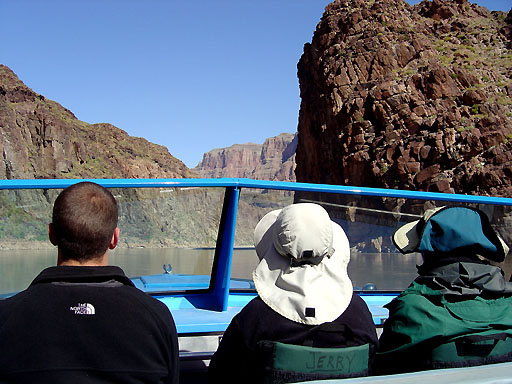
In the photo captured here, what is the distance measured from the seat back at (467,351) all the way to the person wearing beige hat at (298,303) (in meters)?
0.28

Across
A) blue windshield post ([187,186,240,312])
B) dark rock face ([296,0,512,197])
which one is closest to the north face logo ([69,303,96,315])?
blue windshield post ([187,186,240,312])

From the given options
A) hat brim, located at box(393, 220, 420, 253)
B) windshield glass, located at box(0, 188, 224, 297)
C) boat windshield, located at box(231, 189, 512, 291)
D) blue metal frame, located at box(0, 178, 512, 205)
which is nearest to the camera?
hat brim, located at box(393, 220, 420, 253)

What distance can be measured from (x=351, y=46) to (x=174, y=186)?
53442 millimetres

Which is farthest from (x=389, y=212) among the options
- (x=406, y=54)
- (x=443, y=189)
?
(x=406, y=54)

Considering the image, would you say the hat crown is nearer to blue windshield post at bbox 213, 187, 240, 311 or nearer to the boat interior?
the boat interior

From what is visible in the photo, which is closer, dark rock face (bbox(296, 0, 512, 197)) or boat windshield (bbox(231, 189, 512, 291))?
boat windshield (bbox(231, 189, 512, 291))

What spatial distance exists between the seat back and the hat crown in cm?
63

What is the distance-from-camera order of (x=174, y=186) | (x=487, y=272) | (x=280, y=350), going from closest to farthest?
(x=280, y=350) < (x=487, y=272) < (x=174, y=186)

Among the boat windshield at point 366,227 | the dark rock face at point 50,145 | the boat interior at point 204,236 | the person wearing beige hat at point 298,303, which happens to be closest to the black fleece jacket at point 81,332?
the person wearing beige hat at point 298,303

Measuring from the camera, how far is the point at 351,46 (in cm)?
5331

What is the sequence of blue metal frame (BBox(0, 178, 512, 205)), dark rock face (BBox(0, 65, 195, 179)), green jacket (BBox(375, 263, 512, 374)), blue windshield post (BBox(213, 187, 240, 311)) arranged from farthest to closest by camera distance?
dark rock face (BBox(0, 65, 195, 179)) < blue windshield post (BBox(213, 187, 240, 311)) < blue metal frame (BBox(0, 178, 512, 205)) < green jacket (BBox(375, 263, 512, 374))

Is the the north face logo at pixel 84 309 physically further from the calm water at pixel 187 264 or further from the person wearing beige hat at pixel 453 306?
the calm water at pixel 187 264

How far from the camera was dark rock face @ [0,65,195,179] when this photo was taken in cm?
8731

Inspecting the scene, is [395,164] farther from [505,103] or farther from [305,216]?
[305,216]
